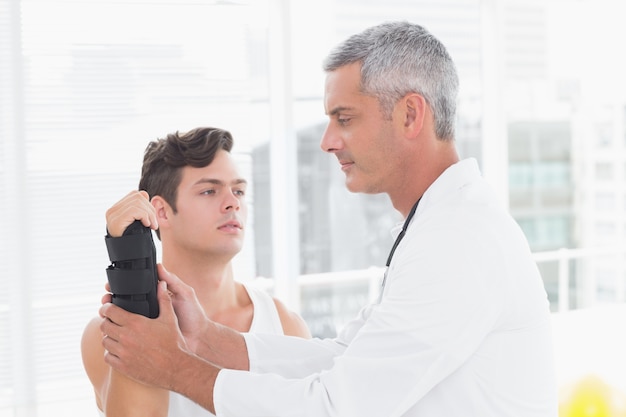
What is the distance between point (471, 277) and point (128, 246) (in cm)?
62

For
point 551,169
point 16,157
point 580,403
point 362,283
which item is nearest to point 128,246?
point 16,157

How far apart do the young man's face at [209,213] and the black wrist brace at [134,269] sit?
1.81 feet

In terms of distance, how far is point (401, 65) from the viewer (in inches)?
62.8

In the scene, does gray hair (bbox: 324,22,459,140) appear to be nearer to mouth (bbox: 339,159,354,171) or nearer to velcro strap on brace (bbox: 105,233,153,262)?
mouth (bbox: 339,159,354,171)

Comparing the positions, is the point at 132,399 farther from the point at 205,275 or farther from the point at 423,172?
the point at 423,172

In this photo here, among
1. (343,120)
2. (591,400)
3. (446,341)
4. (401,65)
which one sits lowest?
(591,400)

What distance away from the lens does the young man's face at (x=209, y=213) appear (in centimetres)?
206

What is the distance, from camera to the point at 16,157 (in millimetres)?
3557

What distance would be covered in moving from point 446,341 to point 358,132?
0.46 metres

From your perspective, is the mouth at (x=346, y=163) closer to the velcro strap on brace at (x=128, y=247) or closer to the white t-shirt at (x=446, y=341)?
the white t-shirt at (x=446, y=341)

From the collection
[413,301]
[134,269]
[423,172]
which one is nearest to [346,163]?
[423,172]

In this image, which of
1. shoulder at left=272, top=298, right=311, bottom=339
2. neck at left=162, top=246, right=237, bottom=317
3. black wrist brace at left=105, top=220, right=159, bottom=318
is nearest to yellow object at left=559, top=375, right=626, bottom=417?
shoulder at left=272, top=298, right=311, bottom=339

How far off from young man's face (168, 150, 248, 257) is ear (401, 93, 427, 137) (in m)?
0.64

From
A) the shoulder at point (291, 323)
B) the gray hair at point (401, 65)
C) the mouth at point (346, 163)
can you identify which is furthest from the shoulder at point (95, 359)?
the gray hair at point (401, 65)
